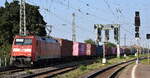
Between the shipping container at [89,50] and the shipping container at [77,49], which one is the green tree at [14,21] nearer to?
the shipping container at [77,49]

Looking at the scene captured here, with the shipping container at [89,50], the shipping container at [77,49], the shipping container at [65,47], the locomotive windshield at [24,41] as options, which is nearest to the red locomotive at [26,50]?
the locomotive windshield at [24,41]

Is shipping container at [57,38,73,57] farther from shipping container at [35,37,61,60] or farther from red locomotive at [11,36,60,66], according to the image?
red locomotive at [11,36,60,66]

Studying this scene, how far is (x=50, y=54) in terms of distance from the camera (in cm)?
3931

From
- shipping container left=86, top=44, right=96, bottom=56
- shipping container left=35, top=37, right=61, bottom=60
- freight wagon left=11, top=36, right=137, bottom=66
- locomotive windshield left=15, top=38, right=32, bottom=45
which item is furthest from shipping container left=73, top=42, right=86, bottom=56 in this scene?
locomotive windshield left=15, top=38, right=32, bottom=45

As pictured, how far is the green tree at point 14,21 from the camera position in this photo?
56.5 meters

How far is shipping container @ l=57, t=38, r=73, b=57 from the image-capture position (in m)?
48.8

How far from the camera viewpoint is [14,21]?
59.3m

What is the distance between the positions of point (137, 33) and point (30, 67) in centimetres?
1327

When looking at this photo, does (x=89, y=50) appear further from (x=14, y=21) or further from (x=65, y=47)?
(x=65, y=47)

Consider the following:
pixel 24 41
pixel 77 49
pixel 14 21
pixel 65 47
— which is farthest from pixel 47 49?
pixel 14 21

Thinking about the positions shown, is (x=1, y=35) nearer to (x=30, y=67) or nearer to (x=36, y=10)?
(x=36, y=10)

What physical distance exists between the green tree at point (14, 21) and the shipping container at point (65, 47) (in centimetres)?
592

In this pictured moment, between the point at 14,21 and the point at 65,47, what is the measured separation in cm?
1188

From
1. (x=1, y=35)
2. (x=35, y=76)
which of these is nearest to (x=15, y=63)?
(x=35, y=76)
